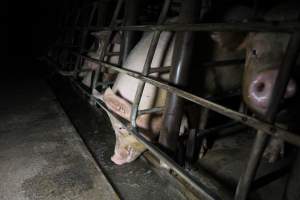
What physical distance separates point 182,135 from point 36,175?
1231 mm

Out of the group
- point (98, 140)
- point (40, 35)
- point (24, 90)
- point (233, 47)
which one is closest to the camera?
point (233, 47)

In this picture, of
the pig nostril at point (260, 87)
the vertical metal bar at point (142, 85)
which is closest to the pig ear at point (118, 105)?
the vertical metal bar at point (142, 85)

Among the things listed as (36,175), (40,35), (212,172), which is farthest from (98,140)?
(40,35)

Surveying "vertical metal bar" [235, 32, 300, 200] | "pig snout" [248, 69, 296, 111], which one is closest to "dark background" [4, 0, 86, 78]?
"pig snout" [248, 69, 296, 111]

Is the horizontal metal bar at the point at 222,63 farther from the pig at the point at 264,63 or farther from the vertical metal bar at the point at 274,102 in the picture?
the vertical metal bar at the point at 274,102

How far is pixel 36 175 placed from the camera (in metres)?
2.06

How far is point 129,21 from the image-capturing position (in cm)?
285

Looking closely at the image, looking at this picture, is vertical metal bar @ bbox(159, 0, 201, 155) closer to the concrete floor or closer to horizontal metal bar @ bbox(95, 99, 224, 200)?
horizontal metal bar @ bbox(95, 99, 224, 200)

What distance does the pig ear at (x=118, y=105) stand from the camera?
215 centimetres

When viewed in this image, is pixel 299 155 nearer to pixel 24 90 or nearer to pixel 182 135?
pixel 182 135

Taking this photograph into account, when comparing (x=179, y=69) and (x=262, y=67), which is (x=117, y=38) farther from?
(x=262, y=67)

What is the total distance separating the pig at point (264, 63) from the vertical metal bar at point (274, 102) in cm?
14

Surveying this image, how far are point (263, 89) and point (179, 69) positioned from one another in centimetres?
66

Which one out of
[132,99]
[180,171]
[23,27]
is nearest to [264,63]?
[180,171]
